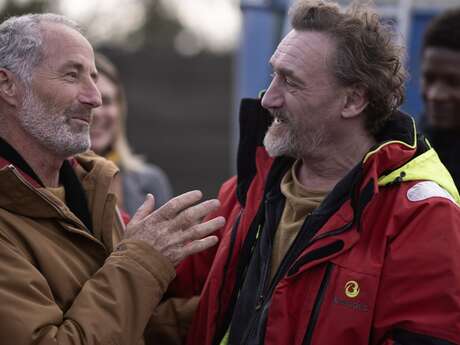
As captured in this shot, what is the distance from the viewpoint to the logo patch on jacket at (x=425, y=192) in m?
2.64

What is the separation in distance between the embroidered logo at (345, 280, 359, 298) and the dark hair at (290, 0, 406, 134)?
2.29 ft

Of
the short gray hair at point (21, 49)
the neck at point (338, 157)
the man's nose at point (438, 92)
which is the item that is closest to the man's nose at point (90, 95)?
the short gray hair at point (21, 49)

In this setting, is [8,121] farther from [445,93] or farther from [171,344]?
[445,93]

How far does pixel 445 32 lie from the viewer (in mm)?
4250

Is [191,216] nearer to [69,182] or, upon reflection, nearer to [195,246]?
[195,246]

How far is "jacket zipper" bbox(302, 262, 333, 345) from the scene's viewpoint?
2.63m

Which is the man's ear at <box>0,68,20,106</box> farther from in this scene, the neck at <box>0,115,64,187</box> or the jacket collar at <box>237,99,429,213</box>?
the jacket collar at <box>237,99,429,213</box>

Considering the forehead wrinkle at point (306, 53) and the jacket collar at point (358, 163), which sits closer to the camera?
the jacket collar at point (358, 163)

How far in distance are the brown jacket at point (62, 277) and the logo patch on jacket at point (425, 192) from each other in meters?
0.88

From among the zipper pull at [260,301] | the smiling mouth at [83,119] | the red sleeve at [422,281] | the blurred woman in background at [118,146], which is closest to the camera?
the red sleeve at [422,281]

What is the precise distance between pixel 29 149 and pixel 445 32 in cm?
237

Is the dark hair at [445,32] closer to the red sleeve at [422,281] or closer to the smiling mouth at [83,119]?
the red sleeve at [422,281]

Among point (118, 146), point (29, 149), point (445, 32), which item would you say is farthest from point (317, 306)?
point (118, 146)

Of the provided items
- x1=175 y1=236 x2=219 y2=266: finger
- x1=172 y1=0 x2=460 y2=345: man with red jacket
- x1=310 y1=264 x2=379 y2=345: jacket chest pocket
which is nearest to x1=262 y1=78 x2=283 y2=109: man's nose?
x1=172 y1=0 x2=460 y2=345: man with red jacket
